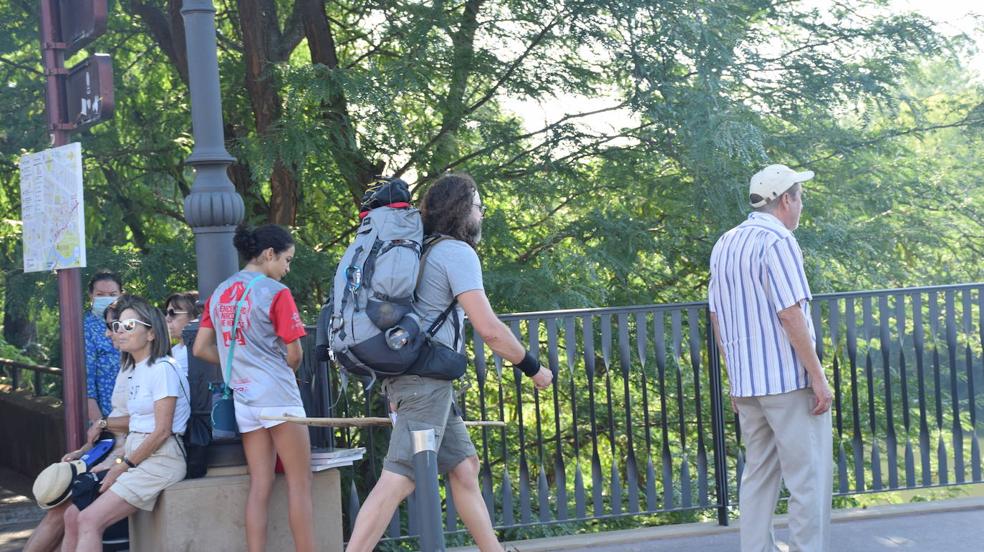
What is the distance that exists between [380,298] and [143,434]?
182 cm

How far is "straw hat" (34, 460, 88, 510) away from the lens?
588cm

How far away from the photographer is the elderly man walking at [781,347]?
16.6 ft

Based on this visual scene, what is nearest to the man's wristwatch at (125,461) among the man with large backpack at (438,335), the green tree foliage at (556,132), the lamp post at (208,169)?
the lamp post at (208,169)

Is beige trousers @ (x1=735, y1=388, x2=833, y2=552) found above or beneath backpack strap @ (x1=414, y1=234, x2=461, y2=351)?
beneath

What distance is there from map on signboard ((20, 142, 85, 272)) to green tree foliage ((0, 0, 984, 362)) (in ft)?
11.3

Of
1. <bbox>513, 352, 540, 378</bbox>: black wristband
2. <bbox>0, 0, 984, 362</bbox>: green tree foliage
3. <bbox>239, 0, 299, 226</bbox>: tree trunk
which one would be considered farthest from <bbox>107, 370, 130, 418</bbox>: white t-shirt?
<bbox>239, 0, 299, 226</bbox>: tree trunk

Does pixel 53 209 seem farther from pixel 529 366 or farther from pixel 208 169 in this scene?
pixel 529 366

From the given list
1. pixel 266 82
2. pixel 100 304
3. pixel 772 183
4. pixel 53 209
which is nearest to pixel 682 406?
pixel 772 183

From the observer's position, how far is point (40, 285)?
444 inches

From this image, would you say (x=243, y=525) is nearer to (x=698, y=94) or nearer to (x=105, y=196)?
(x=698, y=94)

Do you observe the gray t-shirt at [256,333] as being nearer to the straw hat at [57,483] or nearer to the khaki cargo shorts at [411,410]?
the khaki cargo shorts at [411,410]

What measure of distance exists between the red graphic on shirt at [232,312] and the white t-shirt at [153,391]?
39 cm

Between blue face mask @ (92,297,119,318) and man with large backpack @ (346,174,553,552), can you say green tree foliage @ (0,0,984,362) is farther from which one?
man with large backpack @ (346,174,553,552)

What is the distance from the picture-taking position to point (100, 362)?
7.38 meters
